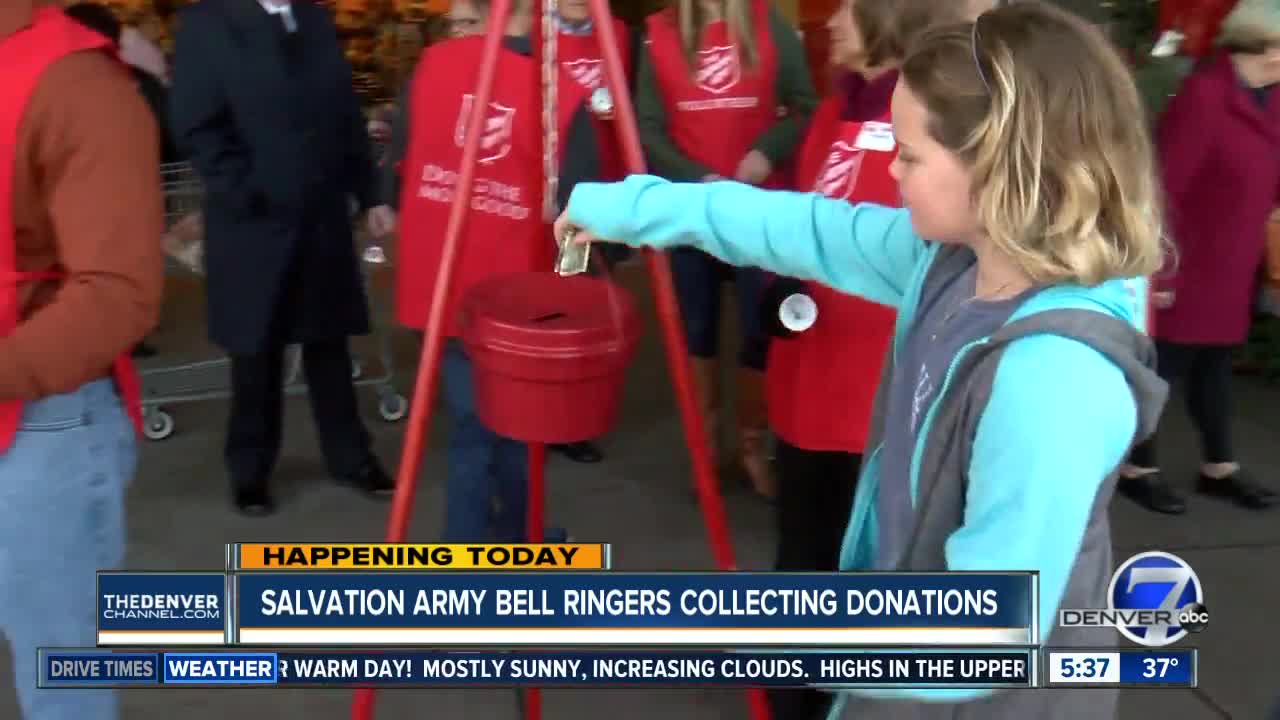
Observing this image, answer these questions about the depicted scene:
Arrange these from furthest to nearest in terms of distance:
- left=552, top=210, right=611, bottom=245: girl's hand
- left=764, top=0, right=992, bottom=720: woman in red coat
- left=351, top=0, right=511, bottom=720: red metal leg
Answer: left=764, top=0, right=992, bottom=720: woman in red coat < left=351, top=0, right=511, bottom=720: red metal leg < left=552, top=210, right=611, bottom=245: girl's hand

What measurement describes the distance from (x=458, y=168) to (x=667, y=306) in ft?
3.84

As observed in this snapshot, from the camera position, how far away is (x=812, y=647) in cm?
173

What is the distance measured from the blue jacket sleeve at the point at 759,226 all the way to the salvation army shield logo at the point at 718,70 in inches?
→ 81.4

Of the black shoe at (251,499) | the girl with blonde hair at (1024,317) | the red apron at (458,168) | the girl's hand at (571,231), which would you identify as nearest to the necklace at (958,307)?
the girl with blonde hair at (1024,317)

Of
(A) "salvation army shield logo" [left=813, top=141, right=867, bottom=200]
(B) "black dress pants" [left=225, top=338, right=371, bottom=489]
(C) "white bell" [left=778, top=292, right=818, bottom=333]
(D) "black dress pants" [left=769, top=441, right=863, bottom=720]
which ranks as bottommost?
(B) "black dress pants" [left=225, top=338, right=371, bottom=489]

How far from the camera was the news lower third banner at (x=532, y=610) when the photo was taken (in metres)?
1.73

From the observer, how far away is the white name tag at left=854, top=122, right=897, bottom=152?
8.01 feet

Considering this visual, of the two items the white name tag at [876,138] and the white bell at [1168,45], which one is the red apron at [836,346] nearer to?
the white name tag at [876,138]

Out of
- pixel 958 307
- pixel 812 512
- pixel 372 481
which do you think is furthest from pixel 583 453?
pixel 958 307

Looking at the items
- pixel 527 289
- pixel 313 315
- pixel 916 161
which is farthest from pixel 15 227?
pixel 313 315

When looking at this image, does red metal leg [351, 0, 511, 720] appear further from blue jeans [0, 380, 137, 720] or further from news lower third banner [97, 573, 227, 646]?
blue jeans [0, 380, 137, 720]

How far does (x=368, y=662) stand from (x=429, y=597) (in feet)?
0.45

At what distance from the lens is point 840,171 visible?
98.0 inches

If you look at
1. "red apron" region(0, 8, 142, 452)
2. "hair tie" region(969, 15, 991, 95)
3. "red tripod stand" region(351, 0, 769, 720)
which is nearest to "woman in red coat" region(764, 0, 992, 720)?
"red tripod stand" region(351, 0, 769, 720)
